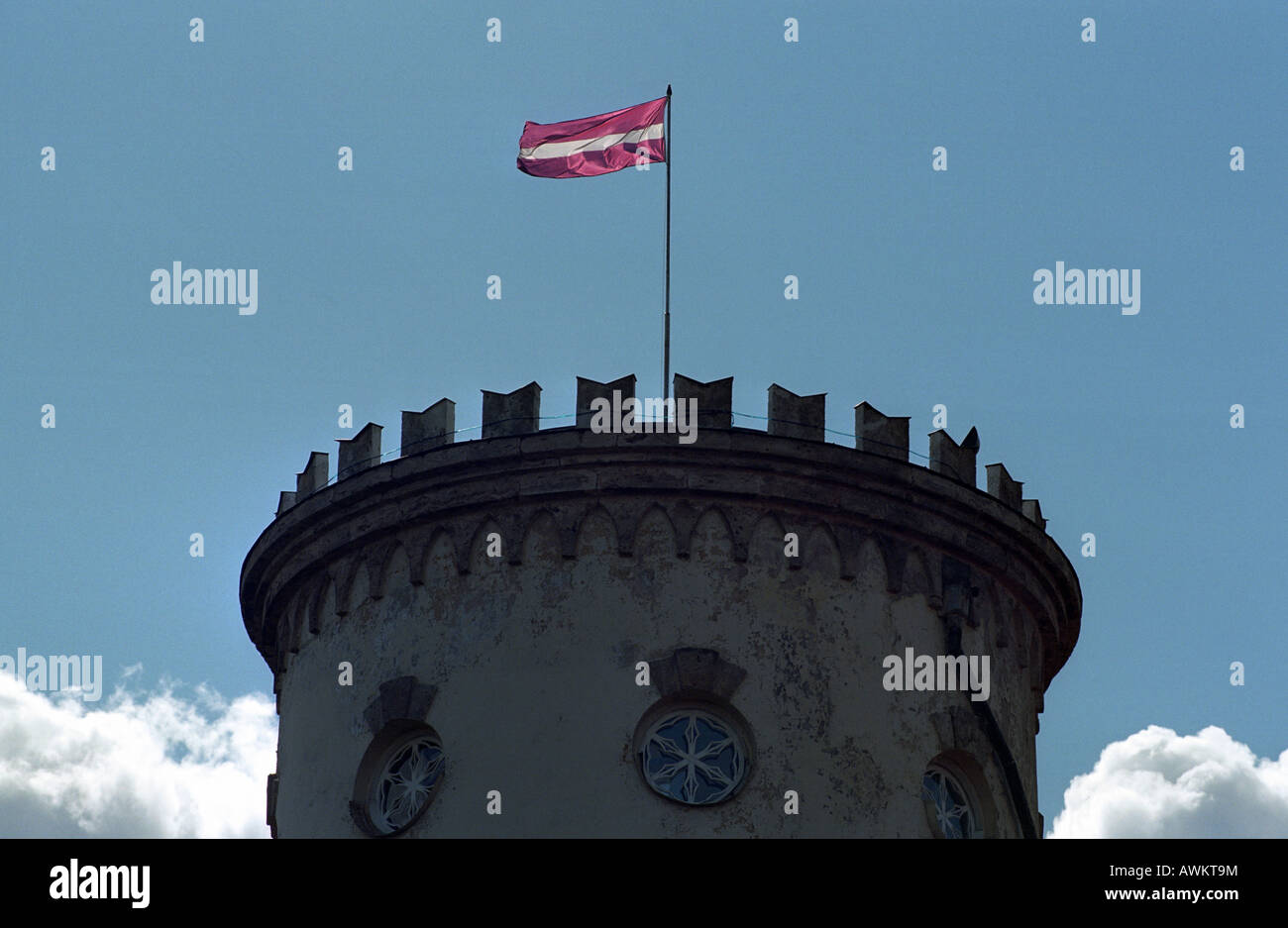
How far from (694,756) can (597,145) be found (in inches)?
382

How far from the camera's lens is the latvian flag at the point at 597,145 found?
1265 inches

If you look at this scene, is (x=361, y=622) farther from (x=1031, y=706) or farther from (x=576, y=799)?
(x=1031, y=706)

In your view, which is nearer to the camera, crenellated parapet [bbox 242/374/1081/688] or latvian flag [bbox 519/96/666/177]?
crenellated parapet [bbox 242/374/1081/688]

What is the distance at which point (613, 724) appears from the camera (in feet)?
88.7

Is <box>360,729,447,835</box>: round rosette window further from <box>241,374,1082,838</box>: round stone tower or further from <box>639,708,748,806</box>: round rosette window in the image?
<box>639,708,748,806</box>: round rosette window

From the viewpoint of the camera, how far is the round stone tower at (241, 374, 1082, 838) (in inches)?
1067

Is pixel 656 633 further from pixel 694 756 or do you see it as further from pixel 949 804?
pixel 949 804

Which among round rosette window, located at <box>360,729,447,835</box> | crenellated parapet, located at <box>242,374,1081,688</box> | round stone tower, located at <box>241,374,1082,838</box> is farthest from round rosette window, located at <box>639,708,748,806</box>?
round rosette window, located at <box>360,729,447,835</box>

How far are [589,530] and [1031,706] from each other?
22.7 ft

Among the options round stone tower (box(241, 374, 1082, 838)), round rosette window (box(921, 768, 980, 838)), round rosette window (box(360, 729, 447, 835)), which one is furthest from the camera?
round rosette window (box(921, 768, 980, 838))

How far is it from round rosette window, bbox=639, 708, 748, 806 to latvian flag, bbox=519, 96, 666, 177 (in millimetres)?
8751

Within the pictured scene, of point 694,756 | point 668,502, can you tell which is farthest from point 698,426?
point 694,756

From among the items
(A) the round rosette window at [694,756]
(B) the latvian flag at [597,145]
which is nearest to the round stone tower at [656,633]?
(A) the round rosette window at [694,756]

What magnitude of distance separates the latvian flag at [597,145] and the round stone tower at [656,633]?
4.73 meters
